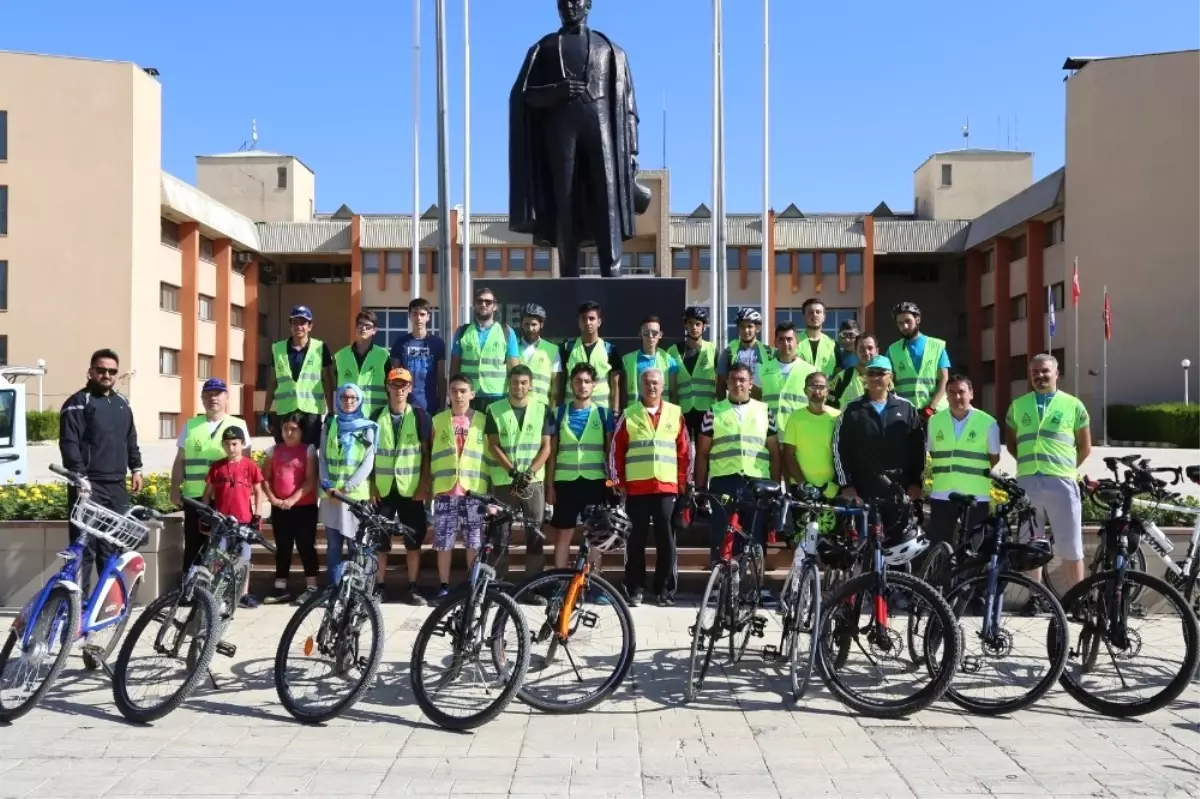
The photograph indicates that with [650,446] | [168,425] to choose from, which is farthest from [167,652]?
[168,425]

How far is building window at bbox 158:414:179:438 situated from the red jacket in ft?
129

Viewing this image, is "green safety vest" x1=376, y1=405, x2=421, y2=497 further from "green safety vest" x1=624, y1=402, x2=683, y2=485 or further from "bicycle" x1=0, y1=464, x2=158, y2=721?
"bicycle" x1=0, y1=464, x2=158, y2=721

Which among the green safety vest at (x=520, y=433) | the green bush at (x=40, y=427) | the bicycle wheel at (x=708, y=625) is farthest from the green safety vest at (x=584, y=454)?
the green bush at (x=40, y=427)

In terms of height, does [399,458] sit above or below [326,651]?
above

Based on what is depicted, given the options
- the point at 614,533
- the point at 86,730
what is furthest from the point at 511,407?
the point at 86,730

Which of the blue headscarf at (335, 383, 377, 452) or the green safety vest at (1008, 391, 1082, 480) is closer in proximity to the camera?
the green safety vest at (1008, 391, 1082, 480)

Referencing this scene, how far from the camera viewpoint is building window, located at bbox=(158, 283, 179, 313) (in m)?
44.1

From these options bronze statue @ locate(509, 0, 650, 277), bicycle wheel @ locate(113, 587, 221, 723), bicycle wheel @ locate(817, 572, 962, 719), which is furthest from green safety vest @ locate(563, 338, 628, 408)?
bicycle wheel @ locate(113, 587, 221, 723)

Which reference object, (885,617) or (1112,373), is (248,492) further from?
(1112,373)

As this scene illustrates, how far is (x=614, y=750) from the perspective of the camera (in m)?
5.02

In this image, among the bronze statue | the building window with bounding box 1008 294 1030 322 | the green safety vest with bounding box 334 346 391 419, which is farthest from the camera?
the building window with bounding box 1008 294 1030 322

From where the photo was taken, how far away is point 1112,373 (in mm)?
39500

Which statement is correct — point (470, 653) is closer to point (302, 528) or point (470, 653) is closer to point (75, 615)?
point (75, 615)

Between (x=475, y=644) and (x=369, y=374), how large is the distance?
4196 mm
